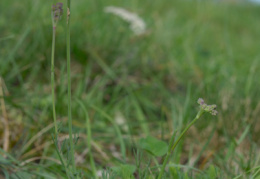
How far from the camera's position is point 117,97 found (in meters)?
1.91

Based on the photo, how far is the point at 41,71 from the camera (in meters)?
2.00

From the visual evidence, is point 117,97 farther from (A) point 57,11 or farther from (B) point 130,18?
(A) point 57,11

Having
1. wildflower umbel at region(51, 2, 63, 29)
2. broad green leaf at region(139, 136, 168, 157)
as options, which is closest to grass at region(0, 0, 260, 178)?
broad green leaf at region(139, 136, 168, 157)

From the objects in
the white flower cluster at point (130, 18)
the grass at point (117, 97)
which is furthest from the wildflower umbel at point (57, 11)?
the white flower cluster at point (130, 18)

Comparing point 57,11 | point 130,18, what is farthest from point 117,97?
point 57,11

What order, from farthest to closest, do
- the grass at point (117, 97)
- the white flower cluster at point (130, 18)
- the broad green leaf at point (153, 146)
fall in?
the white flower cluster at point (130, 18) → the grass at point (117, 97) → the broad green leaf at point (153, 146)

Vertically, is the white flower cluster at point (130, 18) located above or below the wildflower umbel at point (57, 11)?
above

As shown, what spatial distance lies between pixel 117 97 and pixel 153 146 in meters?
0.90

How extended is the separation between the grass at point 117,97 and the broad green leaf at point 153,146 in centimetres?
4

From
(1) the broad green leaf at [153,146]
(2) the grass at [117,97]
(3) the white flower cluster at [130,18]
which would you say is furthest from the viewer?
(3) the white flower cluster at [130,18]

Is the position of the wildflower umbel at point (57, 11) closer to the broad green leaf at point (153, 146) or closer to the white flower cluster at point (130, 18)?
the broad green leaf at point (153, 146)

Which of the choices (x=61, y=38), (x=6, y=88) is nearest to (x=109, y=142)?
(x=6, y=88)

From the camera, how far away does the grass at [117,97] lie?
127 cm

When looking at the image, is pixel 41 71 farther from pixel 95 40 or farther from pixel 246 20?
pixel 246 20
